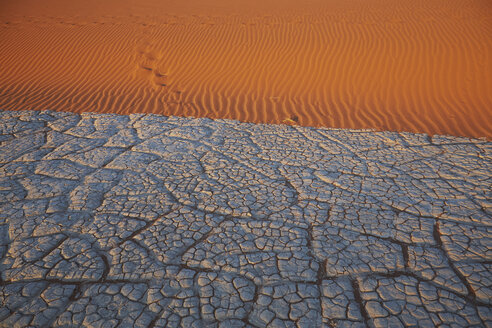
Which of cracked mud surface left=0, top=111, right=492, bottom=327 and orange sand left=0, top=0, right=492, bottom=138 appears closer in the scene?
cracked mud surface left=0, top=111, right=492, bottom=327

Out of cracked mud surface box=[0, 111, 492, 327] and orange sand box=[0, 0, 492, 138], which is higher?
orange sand box=[0, 0, 492, 138]

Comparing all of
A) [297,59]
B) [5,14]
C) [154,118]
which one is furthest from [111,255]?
[5,14]

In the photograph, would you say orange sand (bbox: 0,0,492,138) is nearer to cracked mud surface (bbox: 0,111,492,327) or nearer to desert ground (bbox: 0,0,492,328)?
desert ground (bbox: 0,0,492,328)

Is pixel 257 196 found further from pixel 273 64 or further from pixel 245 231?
pixel 273 64

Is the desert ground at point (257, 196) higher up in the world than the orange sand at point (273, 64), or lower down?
lower down

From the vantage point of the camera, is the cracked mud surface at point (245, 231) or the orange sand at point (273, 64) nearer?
the cracked mud surface at point (245, 231)

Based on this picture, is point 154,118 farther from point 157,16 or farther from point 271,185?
point 157,16

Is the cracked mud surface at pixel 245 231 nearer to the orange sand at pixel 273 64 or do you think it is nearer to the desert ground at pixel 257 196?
the desert ground at pixel 257 196

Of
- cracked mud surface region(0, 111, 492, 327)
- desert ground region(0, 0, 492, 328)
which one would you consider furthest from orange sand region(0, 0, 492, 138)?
cracked mud surface region(0, 111, 492, 327)

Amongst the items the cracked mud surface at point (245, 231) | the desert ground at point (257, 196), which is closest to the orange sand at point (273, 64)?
the desert ground at point (257, 196)
